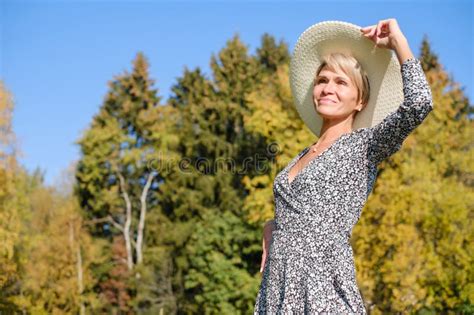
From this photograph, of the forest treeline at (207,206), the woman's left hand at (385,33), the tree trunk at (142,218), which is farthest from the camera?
the tree trunk at (142,218)

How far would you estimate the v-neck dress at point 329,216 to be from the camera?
7.05 feet

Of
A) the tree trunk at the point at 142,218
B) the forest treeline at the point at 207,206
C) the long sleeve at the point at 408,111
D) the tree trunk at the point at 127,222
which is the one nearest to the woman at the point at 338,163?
the long sleeve at the point at 408,111

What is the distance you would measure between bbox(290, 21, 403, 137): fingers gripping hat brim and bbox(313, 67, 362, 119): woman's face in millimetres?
73

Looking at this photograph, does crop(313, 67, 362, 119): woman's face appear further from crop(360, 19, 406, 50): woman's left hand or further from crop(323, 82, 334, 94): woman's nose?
crop(360, 19, 406, 50): woman's left hand

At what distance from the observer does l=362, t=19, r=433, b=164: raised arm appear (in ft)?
6.88

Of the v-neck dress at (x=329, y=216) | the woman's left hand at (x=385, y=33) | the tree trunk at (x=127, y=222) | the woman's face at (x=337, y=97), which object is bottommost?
the v-neck dress at (x=329, y=216)

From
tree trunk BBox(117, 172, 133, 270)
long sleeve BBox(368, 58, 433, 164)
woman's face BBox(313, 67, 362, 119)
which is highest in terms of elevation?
tree trunk BBox(117, 172, 133, 270)

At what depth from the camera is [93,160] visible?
2634 cm

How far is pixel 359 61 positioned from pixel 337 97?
0.59 ft

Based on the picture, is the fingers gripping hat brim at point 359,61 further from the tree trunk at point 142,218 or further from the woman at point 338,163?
the tree trunk at point 142,218

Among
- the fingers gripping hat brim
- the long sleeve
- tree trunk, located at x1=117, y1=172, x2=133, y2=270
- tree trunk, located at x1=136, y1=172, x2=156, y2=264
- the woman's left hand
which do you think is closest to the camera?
the long sleeve

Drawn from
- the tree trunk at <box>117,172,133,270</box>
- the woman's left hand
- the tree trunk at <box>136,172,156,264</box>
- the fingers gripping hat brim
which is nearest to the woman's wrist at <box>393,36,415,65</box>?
the woman's left hand

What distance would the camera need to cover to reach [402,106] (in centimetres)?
211

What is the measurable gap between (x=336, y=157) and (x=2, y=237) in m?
13.5
